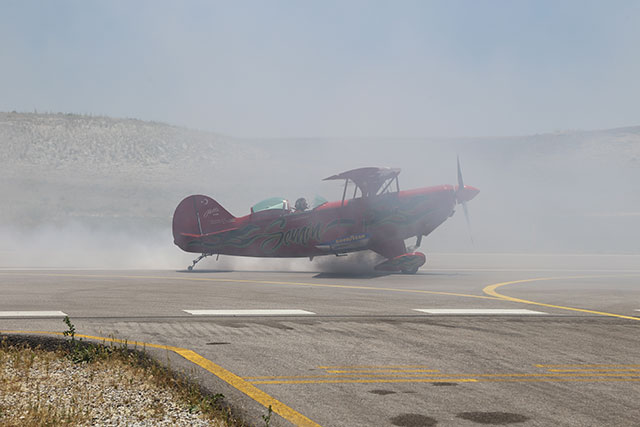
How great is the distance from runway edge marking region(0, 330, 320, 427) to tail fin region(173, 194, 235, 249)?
17988mm

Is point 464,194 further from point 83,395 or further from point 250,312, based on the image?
point 83,395

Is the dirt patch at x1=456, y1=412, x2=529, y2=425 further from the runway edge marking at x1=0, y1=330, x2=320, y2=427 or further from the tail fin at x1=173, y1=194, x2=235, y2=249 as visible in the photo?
the tail fin at x1=173, y1=194, x2=235, y2=249

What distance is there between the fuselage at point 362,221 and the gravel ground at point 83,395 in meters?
17.2

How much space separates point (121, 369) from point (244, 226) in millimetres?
18941

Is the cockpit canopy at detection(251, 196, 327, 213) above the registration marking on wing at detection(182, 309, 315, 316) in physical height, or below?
above

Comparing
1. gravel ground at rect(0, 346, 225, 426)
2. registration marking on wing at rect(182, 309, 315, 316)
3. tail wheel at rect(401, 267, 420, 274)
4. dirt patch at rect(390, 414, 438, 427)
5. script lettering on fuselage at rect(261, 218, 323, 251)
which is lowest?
dirt patch at rect(390, 414, 438, 427)

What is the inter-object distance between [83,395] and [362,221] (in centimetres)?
1865

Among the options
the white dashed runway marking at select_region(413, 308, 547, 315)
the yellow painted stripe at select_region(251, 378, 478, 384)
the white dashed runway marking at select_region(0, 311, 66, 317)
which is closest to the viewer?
the yellow painted stripe at select_region(251, 378, 478, 384)

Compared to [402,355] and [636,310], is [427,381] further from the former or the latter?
[636,310]

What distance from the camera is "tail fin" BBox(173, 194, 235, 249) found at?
26766 millimetres

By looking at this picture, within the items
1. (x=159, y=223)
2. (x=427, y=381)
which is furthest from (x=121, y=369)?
(x=159, y=223)

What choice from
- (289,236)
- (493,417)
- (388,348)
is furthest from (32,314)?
(289,236)

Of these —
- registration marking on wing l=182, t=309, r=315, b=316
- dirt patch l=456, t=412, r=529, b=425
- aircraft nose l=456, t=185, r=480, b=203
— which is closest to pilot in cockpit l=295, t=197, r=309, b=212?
aircraft nose l=456, t=185, r=480, b=203

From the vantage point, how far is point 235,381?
629 centimetres
